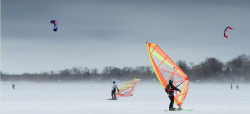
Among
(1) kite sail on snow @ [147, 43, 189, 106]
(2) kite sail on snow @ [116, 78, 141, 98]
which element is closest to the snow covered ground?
(2) kite sail on snow @ [116, 78, 141, 98]

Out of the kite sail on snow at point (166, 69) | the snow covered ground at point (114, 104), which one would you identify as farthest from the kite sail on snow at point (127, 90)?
the kite sail on snow at point (166, 69)

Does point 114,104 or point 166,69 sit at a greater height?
point 166,69

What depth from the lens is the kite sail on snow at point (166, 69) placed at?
1712 cm

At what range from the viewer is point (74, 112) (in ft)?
54.1

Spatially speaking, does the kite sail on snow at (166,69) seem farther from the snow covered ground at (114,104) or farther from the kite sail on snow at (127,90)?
the kite sail on snow at (127,90)

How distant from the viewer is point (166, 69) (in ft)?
56.9

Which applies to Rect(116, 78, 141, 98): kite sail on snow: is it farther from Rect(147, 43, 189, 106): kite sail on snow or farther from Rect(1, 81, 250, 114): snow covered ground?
Rect(147, 43, 189, 106): kite sail on snow

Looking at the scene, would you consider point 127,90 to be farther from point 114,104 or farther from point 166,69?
point 166,69

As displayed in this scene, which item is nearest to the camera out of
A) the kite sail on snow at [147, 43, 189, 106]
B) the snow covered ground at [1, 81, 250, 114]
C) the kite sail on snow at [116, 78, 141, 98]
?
the snow covered ground at [1, 81, 250, 114]

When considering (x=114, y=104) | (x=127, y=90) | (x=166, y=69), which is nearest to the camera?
(x=166, y=69)

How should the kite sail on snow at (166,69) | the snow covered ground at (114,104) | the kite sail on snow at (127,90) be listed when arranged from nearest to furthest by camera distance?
the snow covered ground at (114,104)
the kite sail on snow at (166,69)
the kite sail on snow at (127,90)

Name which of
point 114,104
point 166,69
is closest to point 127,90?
point 114,104

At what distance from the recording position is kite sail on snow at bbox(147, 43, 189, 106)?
56.2ft

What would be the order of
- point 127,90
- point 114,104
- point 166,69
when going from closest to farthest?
point 166,69 → point 114,104 → point 127,90
